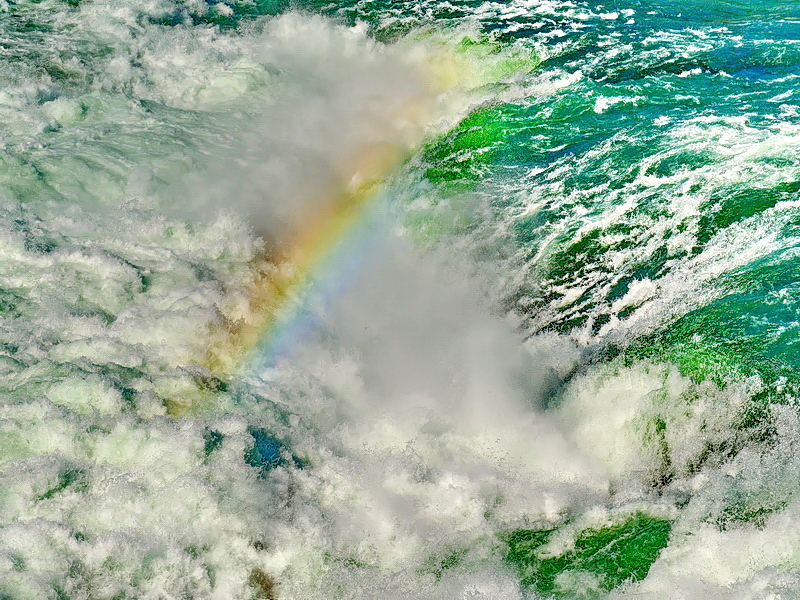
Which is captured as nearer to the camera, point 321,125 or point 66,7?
point 321,125

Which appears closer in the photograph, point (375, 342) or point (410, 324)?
point (375, 342)

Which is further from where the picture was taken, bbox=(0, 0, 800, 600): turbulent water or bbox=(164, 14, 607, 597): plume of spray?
bbox=(164, 14, 607, 597): plume of spray

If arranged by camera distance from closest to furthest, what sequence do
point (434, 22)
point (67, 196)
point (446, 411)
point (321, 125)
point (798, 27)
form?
point (446, 411), point (67, 196), point (321, 125), point (798, 27), point (434, 22)

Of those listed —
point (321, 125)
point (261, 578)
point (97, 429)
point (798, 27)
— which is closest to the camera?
point (261, 578)

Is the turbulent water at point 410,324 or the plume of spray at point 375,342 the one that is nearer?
the turbulent water at point 410,324

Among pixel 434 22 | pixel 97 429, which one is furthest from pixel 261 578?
pixel 434 22

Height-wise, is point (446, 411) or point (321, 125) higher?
point (321, 125)

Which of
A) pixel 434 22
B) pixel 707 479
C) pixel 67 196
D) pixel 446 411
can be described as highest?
pixel 434 22

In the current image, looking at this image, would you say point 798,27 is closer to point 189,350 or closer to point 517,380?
point 517,380
